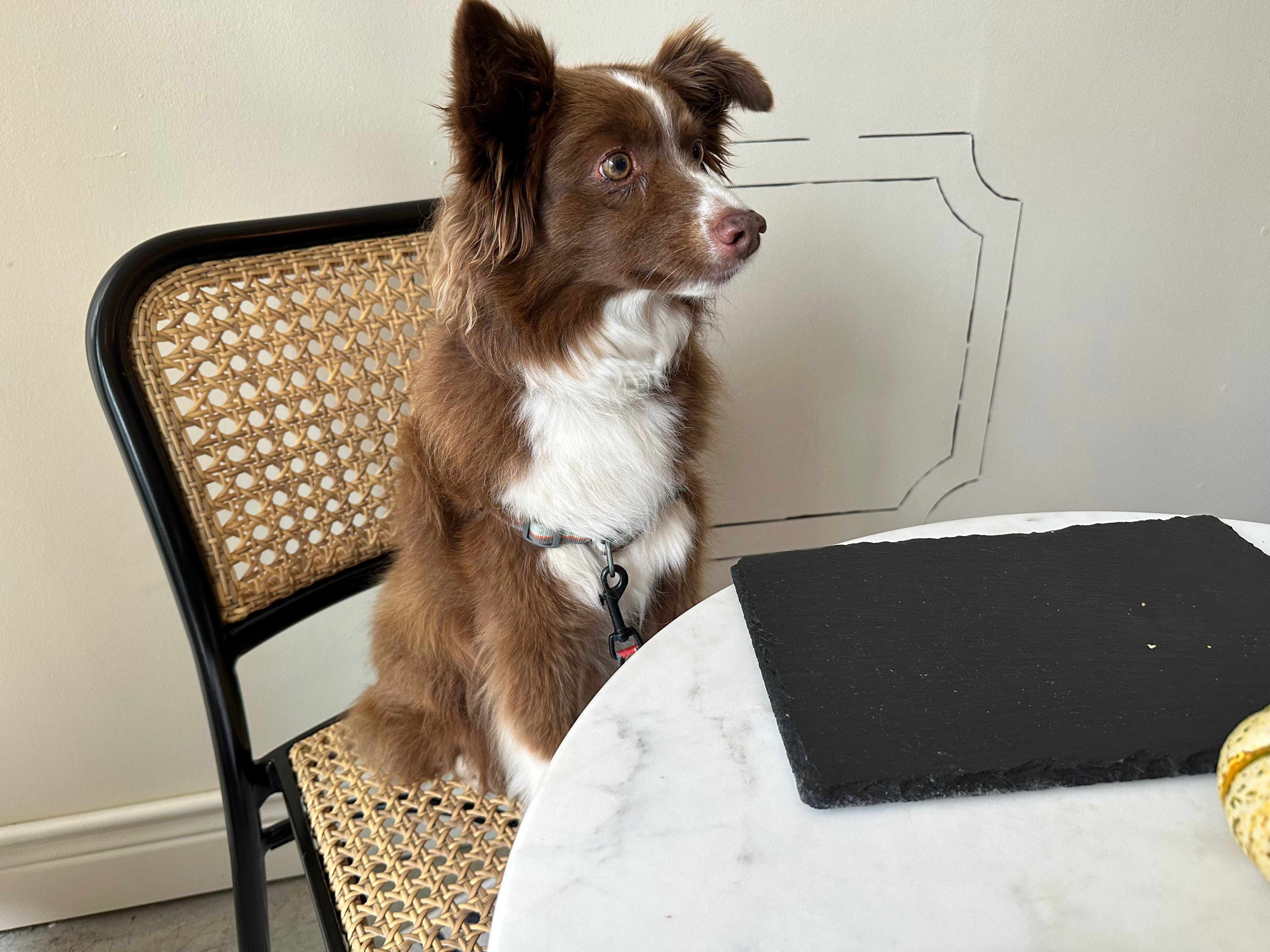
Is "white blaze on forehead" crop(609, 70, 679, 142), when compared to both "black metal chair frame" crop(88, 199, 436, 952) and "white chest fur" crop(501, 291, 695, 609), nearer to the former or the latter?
"white chest fur" crop(501, 291, 695, 609)

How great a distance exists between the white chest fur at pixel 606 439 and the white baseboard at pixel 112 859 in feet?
3.82

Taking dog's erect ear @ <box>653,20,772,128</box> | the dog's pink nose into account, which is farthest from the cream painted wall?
the dog's pink nose

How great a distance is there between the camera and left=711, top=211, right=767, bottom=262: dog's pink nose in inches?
36.2

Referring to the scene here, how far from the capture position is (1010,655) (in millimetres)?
733


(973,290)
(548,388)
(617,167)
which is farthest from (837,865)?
(973,290)

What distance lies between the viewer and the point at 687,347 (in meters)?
1.09

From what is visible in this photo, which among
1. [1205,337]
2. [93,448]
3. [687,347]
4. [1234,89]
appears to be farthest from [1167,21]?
[93,448]

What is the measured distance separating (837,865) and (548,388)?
60 cm

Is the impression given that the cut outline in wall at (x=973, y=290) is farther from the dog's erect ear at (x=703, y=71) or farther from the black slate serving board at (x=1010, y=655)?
the black slate serving board at (x=1010, y=655)

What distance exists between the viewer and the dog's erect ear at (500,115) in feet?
2.67

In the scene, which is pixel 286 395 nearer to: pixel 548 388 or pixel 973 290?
pixel 548 388

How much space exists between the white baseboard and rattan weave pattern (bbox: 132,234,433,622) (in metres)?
0.83

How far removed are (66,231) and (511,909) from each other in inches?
49.3

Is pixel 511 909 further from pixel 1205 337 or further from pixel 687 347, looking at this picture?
pixel 1205 337
